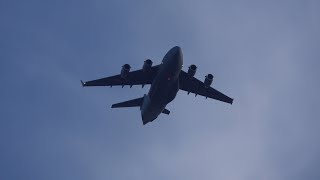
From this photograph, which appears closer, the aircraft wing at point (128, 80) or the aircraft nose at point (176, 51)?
→ the aircraft nose at point (176, 51)

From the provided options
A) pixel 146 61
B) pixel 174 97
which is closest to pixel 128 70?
pixel 146 61

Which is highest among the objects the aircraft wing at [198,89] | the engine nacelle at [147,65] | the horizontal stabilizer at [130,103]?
the aircraft wing at [198,89]

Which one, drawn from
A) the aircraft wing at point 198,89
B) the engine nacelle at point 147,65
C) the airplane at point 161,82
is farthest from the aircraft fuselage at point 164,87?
the aircraft wing at point 198,89

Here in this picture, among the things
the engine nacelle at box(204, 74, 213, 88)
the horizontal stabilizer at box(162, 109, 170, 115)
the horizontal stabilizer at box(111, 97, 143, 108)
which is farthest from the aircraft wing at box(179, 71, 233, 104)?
the horizontal stabilizer at box(111, 97, 143, 108)

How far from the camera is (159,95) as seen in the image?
49.9 m

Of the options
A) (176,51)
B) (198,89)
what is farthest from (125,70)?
(198,89)

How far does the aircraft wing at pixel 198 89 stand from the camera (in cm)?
5409

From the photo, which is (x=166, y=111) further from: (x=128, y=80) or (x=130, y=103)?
(x=128, y=80)

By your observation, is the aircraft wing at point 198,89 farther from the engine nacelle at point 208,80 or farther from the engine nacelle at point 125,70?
the engine nacelle at point 125,70

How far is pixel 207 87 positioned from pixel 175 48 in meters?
7.63

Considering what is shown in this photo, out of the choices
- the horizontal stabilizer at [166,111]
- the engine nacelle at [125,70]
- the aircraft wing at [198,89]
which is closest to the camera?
the engine nacelle at [125,70]

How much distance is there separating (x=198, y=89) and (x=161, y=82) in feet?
26.2

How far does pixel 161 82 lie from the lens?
4828cm

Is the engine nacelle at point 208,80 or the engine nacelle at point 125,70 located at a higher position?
the engine nacelle at point 208,80
